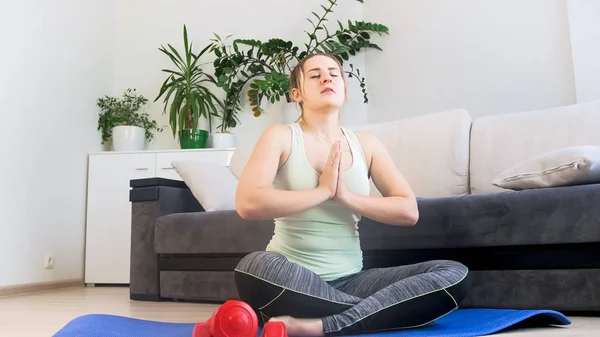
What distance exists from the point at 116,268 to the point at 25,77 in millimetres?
1359

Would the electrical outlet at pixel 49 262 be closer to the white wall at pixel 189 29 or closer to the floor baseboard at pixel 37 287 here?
the floor baseboard at pixel 37 287

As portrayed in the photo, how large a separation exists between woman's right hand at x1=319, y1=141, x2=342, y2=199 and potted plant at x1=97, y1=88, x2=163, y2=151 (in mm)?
2829

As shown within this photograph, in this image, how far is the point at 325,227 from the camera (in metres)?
1.42

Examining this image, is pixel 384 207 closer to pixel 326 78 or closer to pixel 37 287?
pixel 326 78

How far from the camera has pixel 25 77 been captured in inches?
133

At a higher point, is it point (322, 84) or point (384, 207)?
point (322, 84)

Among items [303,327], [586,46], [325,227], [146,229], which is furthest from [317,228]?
[586,46]

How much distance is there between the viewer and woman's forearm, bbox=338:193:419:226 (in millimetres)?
1378

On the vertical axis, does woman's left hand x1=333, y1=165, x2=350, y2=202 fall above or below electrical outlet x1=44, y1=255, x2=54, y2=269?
above

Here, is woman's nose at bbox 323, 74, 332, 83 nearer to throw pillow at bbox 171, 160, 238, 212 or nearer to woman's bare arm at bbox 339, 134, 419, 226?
woman's bare arm at bbox 339, 134, 419, 226

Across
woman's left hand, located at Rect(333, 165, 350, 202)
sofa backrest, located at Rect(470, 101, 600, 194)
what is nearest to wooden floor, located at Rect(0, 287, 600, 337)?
woman's left hand, located at Rect(333, 165, 350, 202)

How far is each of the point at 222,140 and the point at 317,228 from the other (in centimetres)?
250

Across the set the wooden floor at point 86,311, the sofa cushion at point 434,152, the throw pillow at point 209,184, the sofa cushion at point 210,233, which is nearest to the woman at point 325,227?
the wooden floor at point 86,311

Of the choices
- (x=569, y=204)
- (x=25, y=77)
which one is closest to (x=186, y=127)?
(x=25, y=77)
